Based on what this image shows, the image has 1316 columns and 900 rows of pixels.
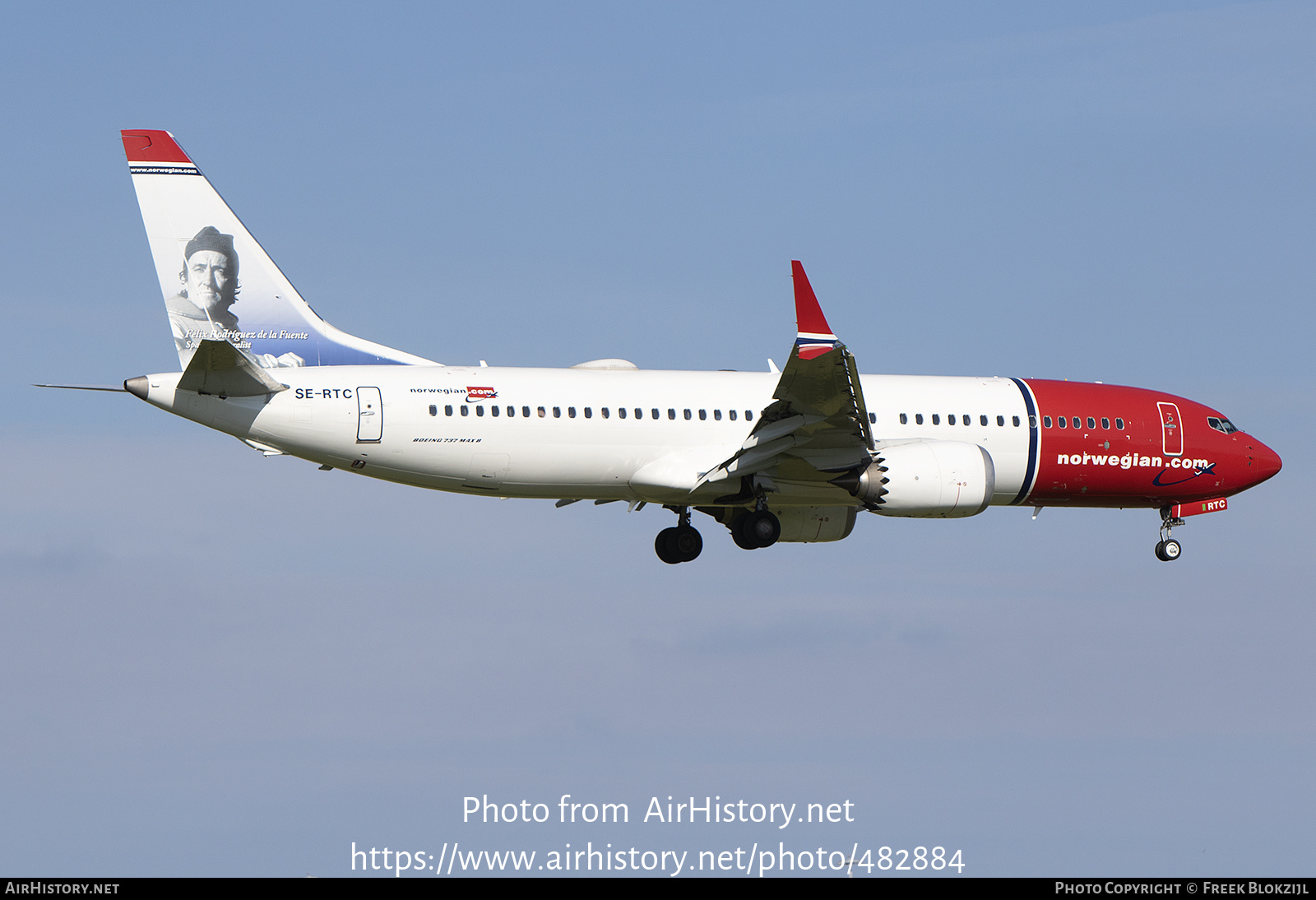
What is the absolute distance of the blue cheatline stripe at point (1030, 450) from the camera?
33.2m

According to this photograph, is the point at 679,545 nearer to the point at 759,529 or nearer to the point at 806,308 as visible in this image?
the point at 759,529

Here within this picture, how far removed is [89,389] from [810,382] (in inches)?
478

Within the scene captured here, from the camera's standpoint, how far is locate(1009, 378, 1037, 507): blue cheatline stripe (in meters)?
33.2

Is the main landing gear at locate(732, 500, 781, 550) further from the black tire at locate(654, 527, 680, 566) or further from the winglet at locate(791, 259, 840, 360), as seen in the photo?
the winglet at locate(791, 259, 840, 360)

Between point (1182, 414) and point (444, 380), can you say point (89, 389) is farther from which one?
point (1182, 414)

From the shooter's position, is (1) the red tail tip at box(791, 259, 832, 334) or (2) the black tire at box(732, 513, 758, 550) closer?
(1) the red tail tip at box(791, 259, 832, 334)

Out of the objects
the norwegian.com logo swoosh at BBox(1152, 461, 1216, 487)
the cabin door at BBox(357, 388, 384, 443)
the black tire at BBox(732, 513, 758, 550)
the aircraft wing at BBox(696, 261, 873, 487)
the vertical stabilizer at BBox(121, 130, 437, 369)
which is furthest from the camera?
the norwegian.com logo swoosh at BBox(1152, 461, 1216, 487)

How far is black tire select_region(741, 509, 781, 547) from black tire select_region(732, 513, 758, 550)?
0.17 ft

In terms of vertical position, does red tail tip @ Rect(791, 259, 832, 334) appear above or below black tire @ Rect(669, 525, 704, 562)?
above

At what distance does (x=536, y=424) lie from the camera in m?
29.6

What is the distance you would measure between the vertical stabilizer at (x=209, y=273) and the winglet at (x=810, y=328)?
877 centimetres

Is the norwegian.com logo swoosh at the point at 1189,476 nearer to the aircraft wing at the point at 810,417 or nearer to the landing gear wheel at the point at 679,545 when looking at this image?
the aircraft wing at the point at 810,417

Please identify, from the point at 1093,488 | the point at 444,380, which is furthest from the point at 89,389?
the point at 1093,488

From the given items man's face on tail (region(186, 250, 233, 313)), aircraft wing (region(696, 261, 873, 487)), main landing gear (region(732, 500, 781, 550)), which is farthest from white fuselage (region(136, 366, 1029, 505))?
man's face on tail (region(186, 250, 233, 313))
